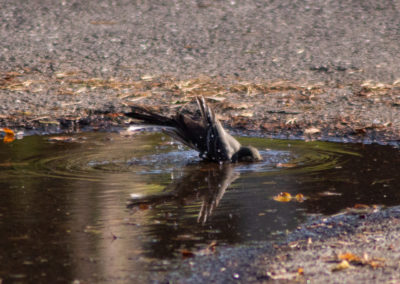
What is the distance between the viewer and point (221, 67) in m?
10.1

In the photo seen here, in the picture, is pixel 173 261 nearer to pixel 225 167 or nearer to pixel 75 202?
pixel 75 202

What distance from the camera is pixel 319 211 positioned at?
5125 mm

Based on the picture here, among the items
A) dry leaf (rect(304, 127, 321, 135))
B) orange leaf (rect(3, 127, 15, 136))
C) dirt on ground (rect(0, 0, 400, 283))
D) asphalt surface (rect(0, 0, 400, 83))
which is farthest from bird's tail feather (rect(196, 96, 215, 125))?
asphalt surface (rect(0, 0, 400, 83))

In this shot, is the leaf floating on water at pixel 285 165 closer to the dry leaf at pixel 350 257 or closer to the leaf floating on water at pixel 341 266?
the dry leaf at pixel 350 257

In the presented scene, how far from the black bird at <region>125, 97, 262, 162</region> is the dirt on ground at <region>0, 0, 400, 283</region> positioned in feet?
3.29

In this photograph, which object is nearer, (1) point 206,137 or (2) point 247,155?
(2) point 247,155

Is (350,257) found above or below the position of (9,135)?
above

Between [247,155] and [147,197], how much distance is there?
57.7 inches

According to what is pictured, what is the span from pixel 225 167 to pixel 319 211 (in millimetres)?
1711

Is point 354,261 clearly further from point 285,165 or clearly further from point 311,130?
point 311,130

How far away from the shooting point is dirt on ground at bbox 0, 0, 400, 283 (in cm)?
815

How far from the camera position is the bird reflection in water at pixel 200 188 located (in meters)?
5.38

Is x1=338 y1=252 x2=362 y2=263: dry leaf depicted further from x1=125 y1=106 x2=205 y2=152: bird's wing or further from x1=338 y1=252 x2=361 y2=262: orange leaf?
x1=125 y1=106 x2=205 y2=152: bird's wing

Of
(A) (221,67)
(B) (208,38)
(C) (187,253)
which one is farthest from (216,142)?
(B) (208,38)
